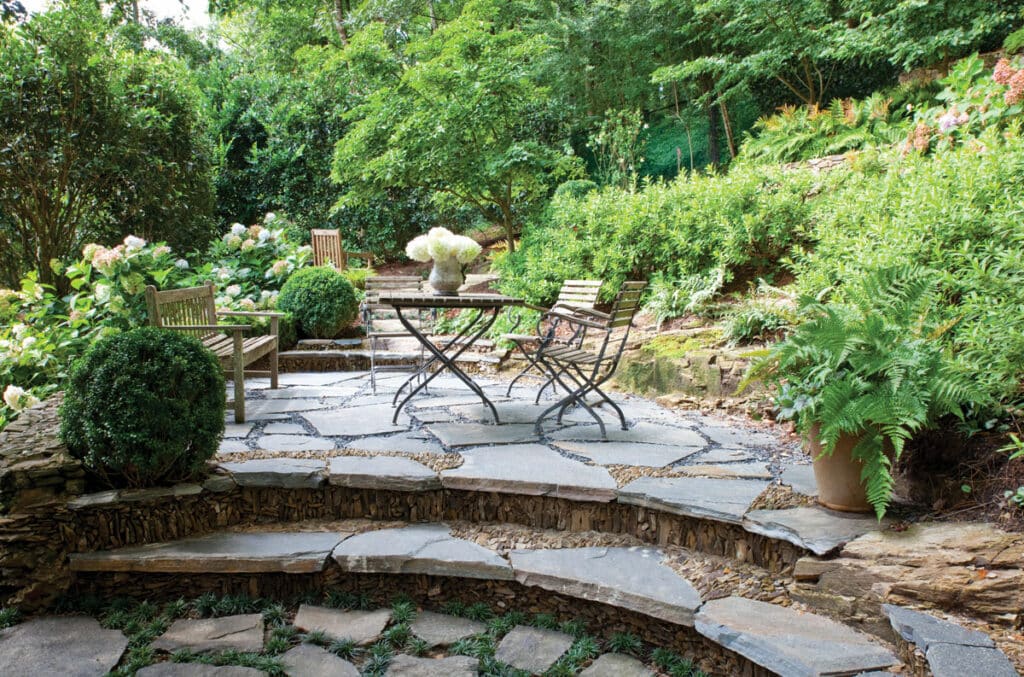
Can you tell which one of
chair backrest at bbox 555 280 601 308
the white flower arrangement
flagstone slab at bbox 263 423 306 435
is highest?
the white flower arrangement

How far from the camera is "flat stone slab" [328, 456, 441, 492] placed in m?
2.97

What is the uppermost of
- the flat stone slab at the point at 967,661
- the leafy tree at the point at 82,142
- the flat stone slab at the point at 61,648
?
the leafy tree at the point at 82,142

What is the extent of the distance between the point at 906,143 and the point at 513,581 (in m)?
5.37

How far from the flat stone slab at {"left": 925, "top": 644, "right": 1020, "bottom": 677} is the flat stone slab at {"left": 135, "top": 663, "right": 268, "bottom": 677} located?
1960 mm

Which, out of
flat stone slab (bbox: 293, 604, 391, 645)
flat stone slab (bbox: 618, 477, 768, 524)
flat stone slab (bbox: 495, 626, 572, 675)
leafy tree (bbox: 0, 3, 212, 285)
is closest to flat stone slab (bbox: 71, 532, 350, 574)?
flat stone slab (bbox: 293, 604, 391, 645)

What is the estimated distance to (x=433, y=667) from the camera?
2213mm

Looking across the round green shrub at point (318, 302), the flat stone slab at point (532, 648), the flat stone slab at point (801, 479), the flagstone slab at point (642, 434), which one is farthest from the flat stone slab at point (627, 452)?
the round green shrub at point (318, 302)

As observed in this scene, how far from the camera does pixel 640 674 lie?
7.11ft

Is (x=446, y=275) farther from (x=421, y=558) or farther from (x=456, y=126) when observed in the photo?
(x=456, y=126)

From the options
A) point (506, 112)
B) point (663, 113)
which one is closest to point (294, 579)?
point (506, 112)

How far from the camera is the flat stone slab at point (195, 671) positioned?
84.0 inches

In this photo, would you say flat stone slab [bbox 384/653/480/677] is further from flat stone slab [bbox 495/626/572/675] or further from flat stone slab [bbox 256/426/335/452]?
flat stone slab [bbox 256/426/335/452]

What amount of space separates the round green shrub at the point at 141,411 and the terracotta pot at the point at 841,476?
2528 millimetres

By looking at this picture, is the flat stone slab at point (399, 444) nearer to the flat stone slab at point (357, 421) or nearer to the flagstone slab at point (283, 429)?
the flat stone slab at point (357, 421)
